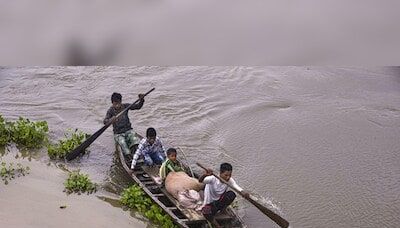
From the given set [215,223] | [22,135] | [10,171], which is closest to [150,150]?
[215,223]

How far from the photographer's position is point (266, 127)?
12953 millimetres

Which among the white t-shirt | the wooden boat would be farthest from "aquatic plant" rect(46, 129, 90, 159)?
the white t-shirt

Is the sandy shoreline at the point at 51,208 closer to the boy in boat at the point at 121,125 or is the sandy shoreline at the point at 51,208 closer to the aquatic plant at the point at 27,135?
the boy in boat at the point at 121,125

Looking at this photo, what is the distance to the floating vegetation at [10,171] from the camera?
9094 mm

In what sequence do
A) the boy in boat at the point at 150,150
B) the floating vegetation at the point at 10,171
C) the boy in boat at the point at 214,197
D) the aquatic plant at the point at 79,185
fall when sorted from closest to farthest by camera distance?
1. the boy in boat at the point at 214,197
2. the boy in boat at the point at 150,150
3. the aquatic plant at the point at 79,185
4. the floating vegetation at the point at 10,171

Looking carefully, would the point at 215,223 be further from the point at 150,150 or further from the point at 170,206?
the point at 150,150

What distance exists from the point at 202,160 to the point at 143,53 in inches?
383

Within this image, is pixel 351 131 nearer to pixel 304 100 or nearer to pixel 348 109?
pixel 348 109

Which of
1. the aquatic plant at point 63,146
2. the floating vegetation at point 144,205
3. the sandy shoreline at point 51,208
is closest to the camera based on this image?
the floating vegetation at point 144,205

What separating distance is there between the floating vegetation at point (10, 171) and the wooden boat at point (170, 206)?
7.29 ft

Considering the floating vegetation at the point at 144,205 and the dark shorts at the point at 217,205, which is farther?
the floating vegetation at the point at 144,205

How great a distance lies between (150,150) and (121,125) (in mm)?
1231

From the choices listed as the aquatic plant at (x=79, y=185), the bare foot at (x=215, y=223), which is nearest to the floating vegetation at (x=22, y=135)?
the aquatic plant at (x=79, y=185)

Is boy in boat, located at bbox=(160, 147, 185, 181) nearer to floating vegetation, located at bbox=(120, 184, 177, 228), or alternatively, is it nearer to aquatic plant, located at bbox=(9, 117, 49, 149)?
floating vegetation, located at bbox=(120, 184, 177, 228)
